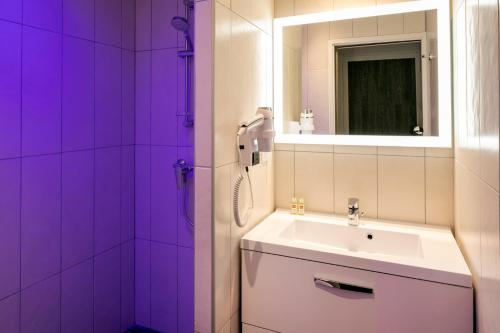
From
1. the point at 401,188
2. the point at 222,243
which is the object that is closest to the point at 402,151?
the point at 401,188

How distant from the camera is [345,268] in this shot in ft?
3.83

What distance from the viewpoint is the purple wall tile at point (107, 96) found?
1818 millimetres

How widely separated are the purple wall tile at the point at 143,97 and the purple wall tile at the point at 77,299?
811 millimetres

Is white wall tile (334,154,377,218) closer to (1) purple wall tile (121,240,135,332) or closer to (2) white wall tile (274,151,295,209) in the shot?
(2) white wall tile (274,151,295,209)

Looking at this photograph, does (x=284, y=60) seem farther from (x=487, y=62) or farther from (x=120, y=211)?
(x=120, y=211)

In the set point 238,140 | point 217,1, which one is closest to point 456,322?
point 238,140

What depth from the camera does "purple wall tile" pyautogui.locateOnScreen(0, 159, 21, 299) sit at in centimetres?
138

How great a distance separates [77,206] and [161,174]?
0.49m

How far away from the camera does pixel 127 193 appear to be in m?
2.04

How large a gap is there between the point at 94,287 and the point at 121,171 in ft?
2.23

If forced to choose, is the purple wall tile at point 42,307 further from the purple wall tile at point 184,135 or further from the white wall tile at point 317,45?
the white wall tile at point 317,45

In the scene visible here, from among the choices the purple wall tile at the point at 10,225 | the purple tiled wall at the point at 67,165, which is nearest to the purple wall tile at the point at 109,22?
the purple tiled wall at the point at 67,165

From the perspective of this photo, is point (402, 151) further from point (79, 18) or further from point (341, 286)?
point (79, 18)

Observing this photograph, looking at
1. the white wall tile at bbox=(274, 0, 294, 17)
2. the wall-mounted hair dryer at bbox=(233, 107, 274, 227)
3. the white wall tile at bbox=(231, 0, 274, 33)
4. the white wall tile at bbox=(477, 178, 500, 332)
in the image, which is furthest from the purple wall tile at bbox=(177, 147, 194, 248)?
the white wall tile at bbox=(477, 178, 500, 332)
